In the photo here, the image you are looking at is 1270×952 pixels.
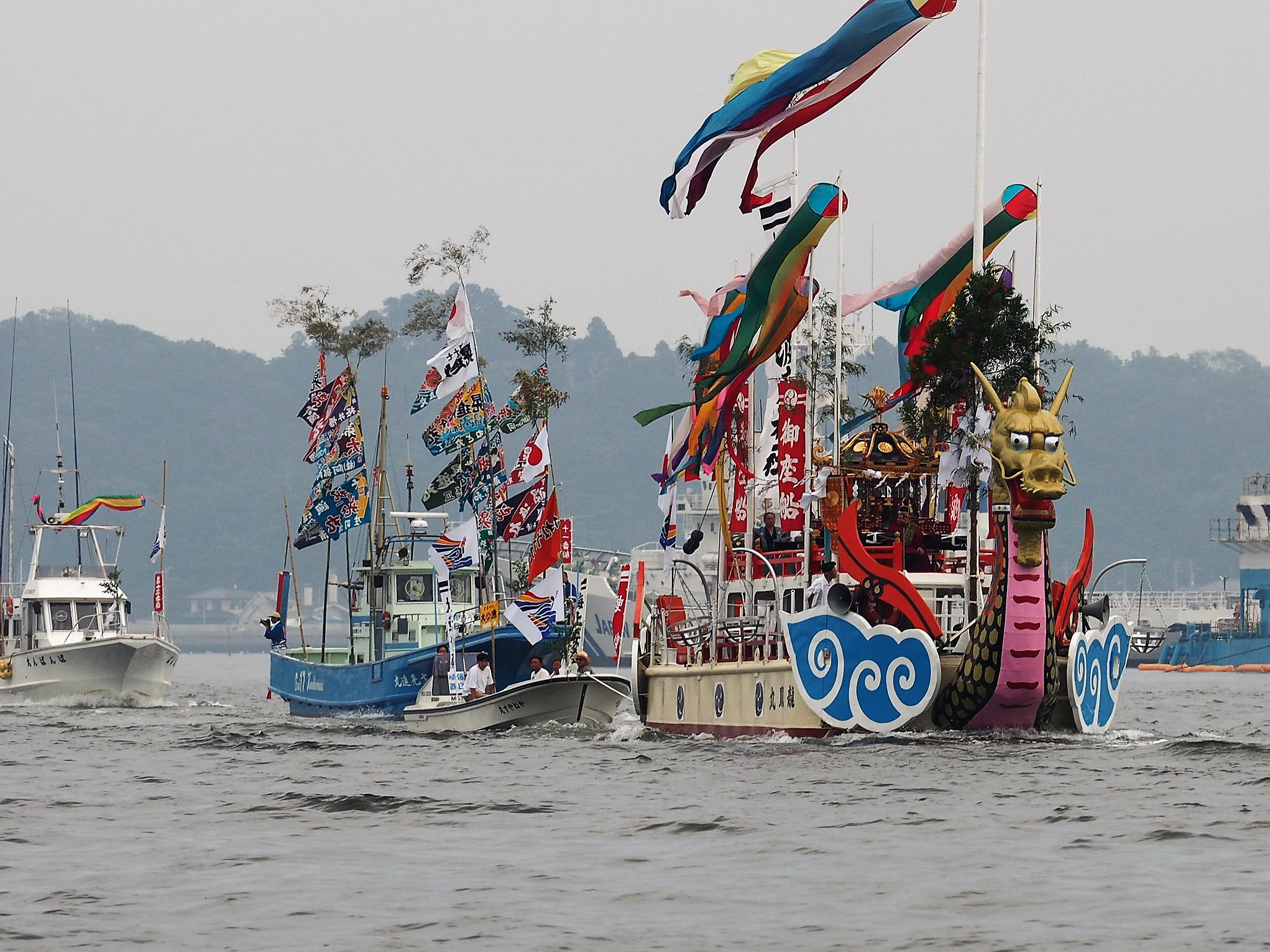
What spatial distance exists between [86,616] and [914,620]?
135 ft

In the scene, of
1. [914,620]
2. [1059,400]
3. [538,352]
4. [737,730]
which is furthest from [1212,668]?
[1059,400]

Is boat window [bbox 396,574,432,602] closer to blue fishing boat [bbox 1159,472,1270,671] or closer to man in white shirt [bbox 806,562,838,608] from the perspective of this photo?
man in white shirt [bbox 806,562,838,608]

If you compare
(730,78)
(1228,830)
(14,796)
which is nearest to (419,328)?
(730,78)

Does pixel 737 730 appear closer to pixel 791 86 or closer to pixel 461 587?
pixel 791 86

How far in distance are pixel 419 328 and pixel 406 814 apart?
144ft

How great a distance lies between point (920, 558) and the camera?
39.6 metres

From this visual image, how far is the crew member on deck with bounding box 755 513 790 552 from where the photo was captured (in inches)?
1698

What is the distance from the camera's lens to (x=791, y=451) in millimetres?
42250

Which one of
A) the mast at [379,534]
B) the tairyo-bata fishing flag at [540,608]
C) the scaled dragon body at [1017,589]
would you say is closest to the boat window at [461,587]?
the mast at [379,534]

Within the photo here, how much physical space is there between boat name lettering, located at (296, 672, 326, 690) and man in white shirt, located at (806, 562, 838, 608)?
23.0 metres

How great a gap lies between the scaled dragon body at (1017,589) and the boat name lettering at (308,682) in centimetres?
2712

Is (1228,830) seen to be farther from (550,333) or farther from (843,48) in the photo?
(550,333)

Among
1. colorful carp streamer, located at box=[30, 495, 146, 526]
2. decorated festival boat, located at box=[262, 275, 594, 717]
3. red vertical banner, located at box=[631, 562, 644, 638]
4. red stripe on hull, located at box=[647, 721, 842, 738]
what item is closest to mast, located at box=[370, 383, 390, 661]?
decorated festival boat, located at box=[262, 275, 594, 717]

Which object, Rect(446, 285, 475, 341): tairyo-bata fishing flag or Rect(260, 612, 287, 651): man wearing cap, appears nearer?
Rect(446, 285, 475, 341): tairyo-bata fishing flag
